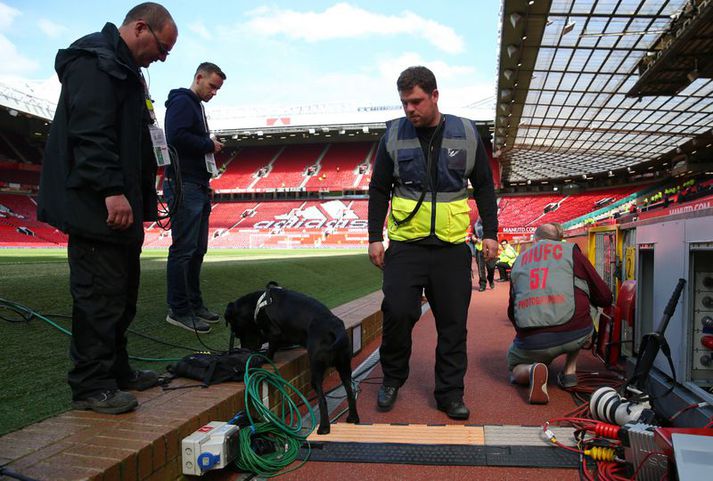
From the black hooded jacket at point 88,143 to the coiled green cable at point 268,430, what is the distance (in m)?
1.04

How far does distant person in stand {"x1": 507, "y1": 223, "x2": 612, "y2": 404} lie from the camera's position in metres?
3.53

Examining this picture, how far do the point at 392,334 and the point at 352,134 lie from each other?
44.4 metres

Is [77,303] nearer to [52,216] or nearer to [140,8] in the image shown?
[52,216]

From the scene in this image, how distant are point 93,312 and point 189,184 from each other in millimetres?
1999

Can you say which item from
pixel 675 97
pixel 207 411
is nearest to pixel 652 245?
pixel 207 411

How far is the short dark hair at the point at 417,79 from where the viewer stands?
294 cm

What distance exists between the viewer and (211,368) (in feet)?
9.03

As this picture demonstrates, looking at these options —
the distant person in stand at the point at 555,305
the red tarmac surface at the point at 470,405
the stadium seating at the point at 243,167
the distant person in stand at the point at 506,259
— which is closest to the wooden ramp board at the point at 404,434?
the red tarmac surface at the point at 470,405

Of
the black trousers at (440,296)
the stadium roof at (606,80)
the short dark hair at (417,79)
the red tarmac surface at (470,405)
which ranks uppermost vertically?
the stadium roof at (606,80)

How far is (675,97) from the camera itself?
1761 centimetres

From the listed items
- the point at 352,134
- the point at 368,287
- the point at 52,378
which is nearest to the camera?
the point at 52,378

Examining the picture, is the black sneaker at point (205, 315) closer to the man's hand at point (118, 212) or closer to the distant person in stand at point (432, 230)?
the distant person in stand at point (432, 230)

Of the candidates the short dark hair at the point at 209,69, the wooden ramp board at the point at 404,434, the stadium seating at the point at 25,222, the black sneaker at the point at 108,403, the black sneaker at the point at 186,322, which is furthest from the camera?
the stadium seating at the point at 25,222

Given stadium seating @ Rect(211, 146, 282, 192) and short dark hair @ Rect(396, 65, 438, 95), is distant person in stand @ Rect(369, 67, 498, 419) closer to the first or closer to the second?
short dark hair @ Rect(396, 65, 438, 95)
